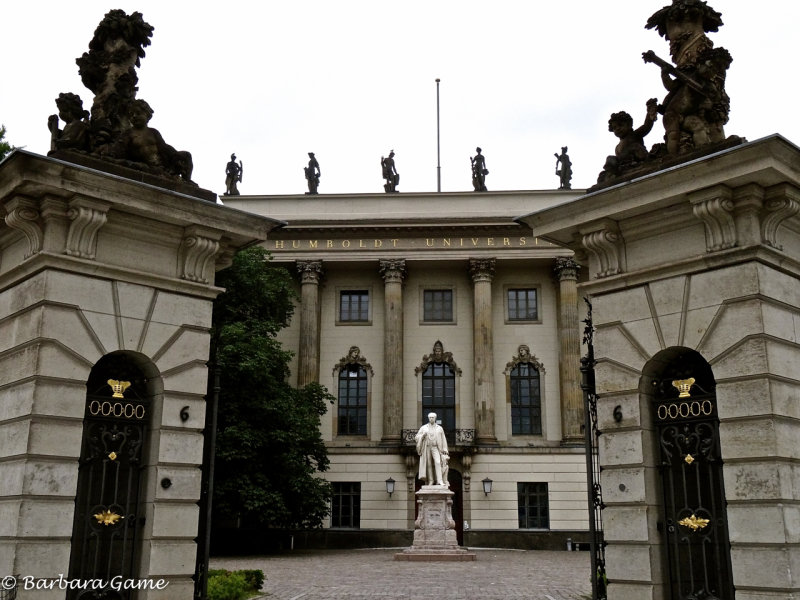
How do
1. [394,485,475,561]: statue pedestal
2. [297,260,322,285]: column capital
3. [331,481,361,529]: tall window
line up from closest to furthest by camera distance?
1. [394,485,475,561]: statue pedestal
2. [331,481,361,529]: tall window
3. [297,260,322,285]: column capital

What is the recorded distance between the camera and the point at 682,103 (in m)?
9.06

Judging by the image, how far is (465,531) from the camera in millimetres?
39594

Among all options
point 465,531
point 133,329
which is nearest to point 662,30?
point 133,329

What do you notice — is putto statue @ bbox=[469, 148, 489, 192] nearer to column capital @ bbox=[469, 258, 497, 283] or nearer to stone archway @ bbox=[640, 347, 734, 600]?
column capital @ bbox=[469, 258, 497, 283]

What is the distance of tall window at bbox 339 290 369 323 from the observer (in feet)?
146

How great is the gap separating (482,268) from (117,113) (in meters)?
33.9

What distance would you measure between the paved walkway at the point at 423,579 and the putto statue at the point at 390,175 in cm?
2183

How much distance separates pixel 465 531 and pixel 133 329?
3302 cm

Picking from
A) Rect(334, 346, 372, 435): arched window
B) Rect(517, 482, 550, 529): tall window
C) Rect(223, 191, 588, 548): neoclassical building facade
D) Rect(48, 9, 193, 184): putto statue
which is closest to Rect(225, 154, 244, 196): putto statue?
Rect(223, 191, 588, 548): neoclassical building facade

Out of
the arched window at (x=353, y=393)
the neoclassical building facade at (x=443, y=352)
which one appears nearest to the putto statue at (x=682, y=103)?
the neoclassical building facade at (x=443, y=352)

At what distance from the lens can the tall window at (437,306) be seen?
44.2m

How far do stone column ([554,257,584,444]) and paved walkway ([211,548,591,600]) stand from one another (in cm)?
1122

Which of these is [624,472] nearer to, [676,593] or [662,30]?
[676,593]

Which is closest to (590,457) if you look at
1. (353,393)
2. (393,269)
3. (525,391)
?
(525,391)
